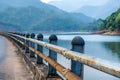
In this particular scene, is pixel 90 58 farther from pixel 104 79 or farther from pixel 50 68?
pixel 104 79

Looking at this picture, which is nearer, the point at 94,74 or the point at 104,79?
the point at 104,79

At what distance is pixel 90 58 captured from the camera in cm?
360

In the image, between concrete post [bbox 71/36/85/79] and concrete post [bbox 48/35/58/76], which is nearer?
concrete post [bbox 71/36/85/79]

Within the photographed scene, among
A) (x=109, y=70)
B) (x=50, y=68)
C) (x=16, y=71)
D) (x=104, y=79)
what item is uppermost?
(x=109, y=70)

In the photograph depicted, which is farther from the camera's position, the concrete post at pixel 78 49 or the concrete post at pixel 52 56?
the concrete post at pixel 52 56

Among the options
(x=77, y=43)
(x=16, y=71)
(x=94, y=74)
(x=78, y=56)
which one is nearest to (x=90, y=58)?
(x=78, y=56)

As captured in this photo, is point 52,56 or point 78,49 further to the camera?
point 52,56

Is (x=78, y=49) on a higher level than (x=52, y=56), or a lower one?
higher

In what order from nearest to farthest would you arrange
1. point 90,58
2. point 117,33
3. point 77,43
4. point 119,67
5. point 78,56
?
1. point 119,67
2. point 90,58
3. point 78,56
4. point 77,43
5. point 117,33

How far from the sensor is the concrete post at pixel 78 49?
4367 mm

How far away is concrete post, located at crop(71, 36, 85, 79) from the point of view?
4.37 metres

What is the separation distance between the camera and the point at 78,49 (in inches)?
177

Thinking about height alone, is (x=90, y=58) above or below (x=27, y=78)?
above

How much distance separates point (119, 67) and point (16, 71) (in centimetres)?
865
